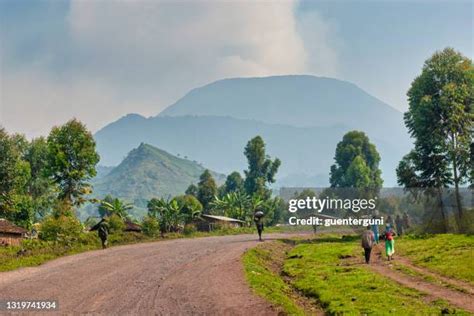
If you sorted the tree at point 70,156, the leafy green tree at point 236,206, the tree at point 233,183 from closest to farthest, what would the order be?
1. the tree at point 70,156
2. the leafy green tree at point 236,206
3. the tree at point 233,183

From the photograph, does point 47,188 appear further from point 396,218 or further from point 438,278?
point 438,278

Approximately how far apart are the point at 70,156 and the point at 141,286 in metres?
46.6

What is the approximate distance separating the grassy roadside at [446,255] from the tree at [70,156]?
42083 mm

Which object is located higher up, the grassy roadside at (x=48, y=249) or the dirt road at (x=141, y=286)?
the grassy roadside at (x=48, y=249)

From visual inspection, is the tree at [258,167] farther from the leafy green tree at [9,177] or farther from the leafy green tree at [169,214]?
the leafy green tree at [9,177]

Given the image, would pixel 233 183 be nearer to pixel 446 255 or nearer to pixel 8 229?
pixel 8 229

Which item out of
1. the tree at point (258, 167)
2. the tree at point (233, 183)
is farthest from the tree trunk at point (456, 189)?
the tree at point (233, 183)

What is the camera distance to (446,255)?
27.5m

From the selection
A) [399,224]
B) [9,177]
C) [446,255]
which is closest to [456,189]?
[399,224]

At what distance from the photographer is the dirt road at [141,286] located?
17.0m

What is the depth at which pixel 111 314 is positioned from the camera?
1609 centimetres

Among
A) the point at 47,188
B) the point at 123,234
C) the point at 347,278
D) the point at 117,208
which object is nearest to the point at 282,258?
the point at 347,278

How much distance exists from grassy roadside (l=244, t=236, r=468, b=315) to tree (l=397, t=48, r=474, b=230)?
22.9 metres

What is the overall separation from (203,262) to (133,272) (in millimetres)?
5310
